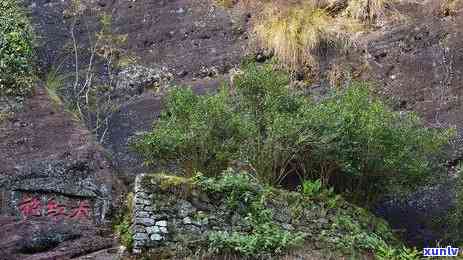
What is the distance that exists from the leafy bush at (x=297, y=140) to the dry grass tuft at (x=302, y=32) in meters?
3.40

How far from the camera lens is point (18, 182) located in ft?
34.5

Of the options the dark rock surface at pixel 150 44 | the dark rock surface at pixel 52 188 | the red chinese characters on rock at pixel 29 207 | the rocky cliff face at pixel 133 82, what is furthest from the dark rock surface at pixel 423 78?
the red chinese characters on rock at pixel 29 207

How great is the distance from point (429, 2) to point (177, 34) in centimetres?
536

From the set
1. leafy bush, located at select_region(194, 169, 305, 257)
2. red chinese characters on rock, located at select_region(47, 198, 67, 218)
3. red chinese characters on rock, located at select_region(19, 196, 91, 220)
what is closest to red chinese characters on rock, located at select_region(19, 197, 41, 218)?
red chinese characters on rock, located at select_region(19, 196, 91, 220)

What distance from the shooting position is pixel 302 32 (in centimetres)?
1471

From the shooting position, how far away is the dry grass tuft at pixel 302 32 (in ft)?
47.9

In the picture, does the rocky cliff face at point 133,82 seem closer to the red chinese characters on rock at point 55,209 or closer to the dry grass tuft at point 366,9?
the red chinese characters on rock at point 55,209

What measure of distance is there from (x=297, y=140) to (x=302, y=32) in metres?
4.89

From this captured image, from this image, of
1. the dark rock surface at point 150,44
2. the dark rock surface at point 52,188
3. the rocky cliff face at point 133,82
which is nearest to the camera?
the dark rock surface at point 52,188

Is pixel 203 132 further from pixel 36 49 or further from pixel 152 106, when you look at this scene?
pixel 36 49

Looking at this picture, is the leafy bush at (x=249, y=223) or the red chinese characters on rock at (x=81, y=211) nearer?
the leafy bush at (x=249, y=223)

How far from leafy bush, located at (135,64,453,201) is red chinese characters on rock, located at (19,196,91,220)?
1407mm

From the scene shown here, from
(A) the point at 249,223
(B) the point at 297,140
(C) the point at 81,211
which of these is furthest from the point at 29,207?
(B) the point at 297,140

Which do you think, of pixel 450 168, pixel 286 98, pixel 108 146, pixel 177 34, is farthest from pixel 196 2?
pixel 450 168
